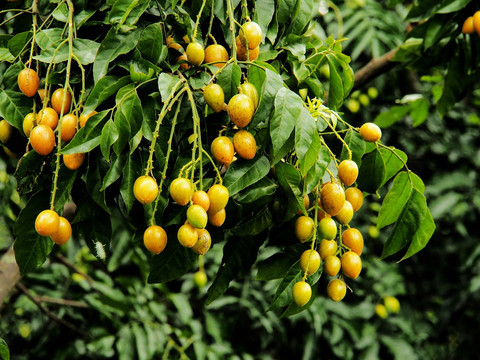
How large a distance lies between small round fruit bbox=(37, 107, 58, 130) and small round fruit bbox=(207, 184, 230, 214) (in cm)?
24

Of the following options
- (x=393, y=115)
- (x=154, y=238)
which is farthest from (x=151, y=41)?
(x=393, y=115)

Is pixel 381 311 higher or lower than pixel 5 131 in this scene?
lower

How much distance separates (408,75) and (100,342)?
1.89m

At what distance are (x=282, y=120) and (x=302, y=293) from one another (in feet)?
0.74

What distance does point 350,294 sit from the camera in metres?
2.34

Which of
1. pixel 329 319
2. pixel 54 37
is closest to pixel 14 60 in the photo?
pixel 54 37

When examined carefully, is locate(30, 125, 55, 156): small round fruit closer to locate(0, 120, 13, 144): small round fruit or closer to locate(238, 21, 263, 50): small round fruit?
locate(0, 120, 13, 144): small round fruit

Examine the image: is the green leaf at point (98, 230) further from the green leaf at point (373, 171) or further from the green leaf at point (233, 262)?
the green leaf at point (373, 171)

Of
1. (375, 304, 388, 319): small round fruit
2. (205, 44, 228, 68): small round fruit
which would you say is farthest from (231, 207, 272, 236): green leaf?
(375, 304, 388, 319): small round fruit

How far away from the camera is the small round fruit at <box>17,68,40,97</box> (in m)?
0.73

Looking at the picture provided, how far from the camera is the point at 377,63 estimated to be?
1488 millimetres

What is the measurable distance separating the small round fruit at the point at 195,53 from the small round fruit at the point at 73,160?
0.62ft

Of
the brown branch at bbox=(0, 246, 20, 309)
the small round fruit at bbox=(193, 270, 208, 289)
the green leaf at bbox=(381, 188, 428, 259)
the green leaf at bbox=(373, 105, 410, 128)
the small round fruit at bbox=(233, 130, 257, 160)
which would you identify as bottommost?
the small round fruit at bbox=(193, 270, 208, 289)

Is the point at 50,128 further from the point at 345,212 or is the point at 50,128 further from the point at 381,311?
the point at 381,311
